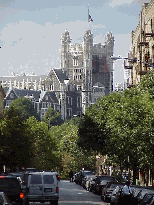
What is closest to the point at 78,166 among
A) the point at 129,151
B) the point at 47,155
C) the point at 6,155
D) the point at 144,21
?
the point at 47,155

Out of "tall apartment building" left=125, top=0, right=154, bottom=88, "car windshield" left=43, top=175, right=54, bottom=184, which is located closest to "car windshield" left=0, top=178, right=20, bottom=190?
"car windshield" left=43, top=175, right=54, bottom=184

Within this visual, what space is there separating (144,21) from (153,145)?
95.9 ft

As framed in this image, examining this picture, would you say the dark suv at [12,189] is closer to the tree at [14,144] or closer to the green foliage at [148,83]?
the green foliage at [148,83]

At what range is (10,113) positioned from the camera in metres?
95.3

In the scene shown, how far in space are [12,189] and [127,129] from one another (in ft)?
77.1

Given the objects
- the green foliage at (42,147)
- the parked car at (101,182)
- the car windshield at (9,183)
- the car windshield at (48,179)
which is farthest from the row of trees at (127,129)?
the green foliage at (42,147)

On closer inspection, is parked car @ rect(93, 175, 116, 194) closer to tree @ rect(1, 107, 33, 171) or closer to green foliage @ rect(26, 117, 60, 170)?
tree @ rect(1, 107, 33, 171)

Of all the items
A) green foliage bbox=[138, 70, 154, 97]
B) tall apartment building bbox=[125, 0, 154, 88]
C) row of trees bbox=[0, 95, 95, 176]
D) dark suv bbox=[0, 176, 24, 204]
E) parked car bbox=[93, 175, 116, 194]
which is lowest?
parked car bbox=[93, 175, 116, 194]

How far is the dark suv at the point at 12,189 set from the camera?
29.5 m

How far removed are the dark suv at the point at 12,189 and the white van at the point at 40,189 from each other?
27.1 feet

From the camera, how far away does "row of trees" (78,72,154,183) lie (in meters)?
50.3

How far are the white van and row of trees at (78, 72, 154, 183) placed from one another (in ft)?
43.4

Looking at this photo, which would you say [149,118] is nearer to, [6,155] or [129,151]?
[129,151]

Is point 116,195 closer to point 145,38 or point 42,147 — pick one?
point 145,38
